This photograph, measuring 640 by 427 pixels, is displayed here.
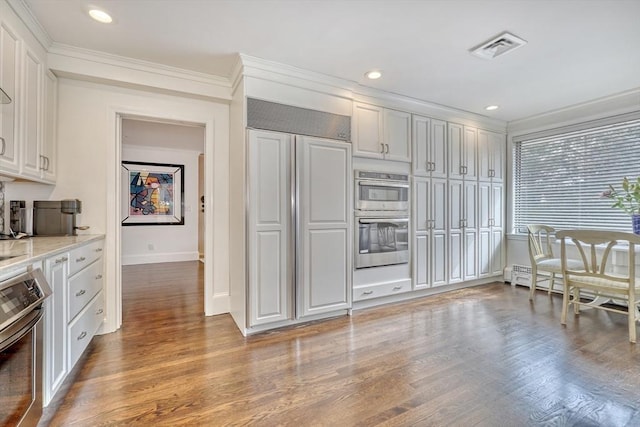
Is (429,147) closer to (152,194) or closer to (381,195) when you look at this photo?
(381,195)

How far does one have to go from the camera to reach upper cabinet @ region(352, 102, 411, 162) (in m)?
3.34

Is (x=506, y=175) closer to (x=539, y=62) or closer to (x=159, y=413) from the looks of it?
(x=539, y=62)

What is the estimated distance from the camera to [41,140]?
2.33 m

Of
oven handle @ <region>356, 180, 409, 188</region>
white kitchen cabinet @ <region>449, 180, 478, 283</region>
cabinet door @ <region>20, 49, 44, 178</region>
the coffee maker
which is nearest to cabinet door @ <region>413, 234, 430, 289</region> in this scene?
white kitchen cabinet @ <region>449, 180, 478, 283</region>

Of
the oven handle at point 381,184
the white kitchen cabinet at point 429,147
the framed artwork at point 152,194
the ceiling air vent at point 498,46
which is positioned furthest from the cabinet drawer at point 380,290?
the framed artwork at point 152,194

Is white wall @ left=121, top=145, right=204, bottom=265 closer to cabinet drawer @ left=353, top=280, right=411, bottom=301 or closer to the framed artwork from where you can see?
the framed artwork

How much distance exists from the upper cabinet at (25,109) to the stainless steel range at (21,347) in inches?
41.6

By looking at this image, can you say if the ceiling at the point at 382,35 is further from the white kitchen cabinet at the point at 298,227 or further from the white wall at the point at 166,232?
the white wall at the point at 166,232

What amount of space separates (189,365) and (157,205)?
509 cm

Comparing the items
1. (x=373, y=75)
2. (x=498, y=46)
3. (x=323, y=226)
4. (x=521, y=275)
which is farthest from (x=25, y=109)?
(x=521, y=275)

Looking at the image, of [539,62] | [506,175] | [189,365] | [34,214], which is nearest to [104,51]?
[34,214]

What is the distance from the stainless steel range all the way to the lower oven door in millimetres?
2592

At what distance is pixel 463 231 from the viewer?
13.7 feet

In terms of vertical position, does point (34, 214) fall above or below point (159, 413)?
above
